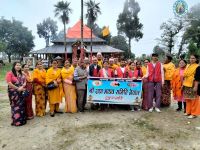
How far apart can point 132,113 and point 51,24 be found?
82.9 meters

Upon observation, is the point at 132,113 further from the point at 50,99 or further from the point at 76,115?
the point at 50,99

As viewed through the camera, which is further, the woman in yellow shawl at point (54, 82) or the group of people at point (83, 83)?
the woman in yellow shawl at point (54, 82)

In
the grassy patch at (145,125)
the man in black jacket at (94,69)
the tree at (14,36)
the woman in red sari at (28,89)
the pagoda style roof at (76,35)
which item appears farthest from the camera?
the tree at (14,36)

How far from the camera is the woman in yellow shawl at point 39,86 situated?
29.2ft

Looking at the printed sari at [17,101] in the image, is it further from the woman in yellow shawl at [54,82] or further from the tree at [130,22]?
the tree at [130,22]

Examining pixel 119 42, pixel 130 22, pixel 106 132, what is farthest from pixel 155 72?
pixel 119 42

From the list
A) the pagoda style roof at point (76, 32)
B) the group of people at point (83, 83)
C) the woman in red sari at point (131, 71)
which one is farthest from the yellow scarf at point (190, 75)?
the pagoda style roof at point (76, 32)

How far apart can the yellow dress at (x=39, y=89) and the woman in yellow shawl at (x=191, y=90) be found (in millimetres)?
4055

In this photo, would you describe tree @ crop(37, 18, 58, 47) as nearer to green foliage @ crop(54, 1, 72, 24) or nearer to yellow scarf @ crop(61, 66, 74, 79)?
green foliage @ crop(54, 1, 72, 24)

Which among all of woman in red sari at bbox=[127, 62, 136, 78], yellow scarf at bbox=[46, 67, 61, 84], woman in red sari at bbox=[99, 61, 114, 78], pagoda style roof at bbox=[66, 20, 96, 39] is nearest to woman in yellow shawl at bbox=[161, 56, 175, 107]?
woman in red sari at bbox=[127, 62, 136, 78]

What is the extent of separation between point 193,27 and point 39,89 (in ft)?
137

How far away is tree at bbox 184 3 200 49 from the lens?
152 feet

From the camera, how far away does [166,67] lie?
385 inches

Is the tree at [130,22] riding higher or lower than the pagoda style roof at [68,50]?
higher
